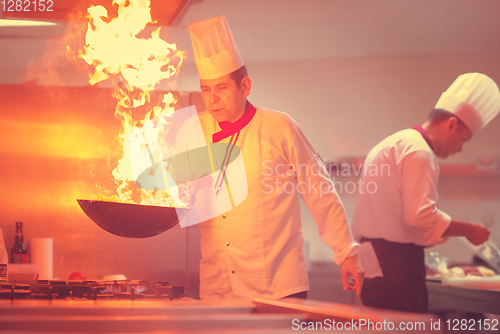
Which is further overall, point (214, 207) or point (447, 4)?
point (447, 4)

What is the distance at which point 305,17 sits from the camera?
312 cm

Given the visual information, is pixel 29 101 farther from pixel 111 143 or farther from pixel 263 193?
pixel 263 193

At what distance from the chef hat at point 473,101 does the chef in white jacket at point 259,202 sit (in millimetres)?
876

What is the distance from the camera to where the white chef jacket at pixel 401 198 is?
1728 mm

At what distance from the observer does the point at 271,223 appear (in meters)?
1.42

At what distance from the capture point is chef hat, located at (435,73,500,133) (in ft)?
6.40

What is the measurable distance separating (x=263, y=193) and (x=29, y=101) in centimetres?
128

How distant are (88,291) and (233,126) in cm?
71

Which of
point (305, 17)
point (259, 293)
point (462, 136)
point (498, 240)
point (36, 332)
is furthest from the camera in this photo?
point (498, 240)

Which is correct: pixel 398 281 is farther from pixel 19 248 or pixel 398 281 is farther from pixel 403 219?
pixel 19 248

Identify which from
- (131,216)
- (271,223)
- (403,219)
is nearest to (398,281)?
(403,219)

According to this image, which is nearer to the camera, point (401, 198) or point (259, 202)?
point (259, 202)

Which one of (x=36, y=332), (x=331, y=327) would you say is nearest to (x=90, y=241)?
(x=36, y=332)

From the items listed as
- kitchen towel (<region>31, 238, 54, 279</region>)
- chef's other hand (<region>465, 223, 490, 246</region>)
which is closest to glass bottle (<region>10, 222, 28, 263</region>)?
kitchen towel (<region>31, 238, 54, 279</region>)
